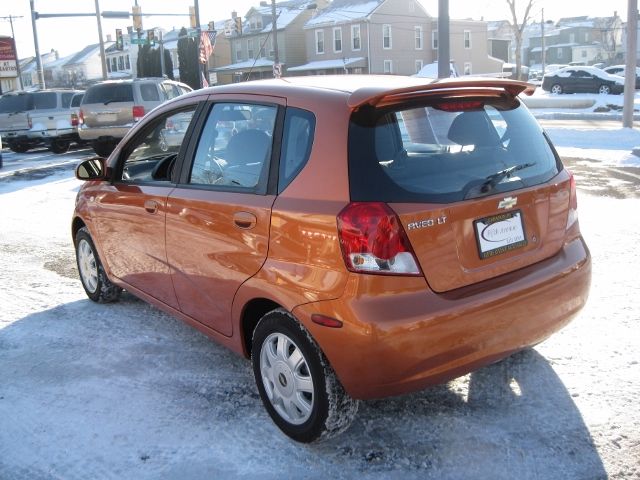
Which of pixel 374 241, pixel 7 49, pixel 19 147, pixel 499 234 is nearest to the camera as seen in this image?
pixel 374 241

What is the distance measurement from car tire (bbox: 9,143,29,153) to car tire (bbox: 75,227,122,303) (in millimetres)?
A: 15292

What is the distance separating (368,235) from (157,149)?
263 cm

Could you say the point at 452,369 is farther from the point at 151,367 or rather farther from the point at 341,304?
the point at 151,367

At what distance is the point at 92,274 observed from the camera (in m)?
5.46

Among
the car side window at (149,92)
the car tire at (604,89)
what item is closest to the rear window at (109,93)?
the car side window at (149,92)

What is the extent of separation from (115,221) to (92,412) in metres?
1.52

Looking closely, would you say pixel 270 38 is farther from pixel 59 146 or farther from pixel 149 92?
pixel 149 92

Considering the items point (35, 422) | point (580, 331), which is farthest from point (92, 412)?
point (580, 331)

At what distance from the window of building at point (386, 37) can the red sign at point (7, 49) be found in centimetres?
2770

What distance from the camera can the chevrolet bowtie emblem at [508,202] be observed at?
10.3 ft

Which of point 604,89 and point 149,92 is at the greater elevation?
point 149,92

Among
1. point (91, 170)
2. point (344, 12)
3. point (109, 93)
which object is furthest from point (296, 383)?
point (344, 12)

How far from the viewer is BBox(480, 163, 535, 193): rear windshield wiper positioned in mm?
3115

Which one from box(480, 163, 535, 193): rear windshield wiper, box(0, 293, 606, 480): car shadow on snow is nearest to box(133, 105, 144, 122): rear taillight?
box(0, 293, 606, 480): car shadow on snow
